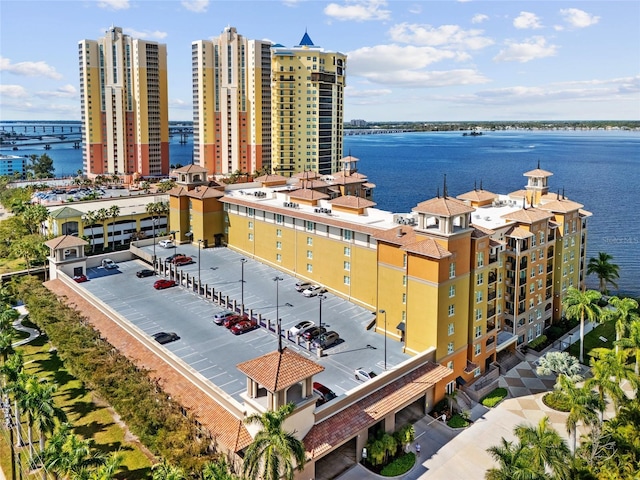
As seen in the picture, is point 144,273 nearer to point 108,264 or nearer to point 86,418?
point 108,264

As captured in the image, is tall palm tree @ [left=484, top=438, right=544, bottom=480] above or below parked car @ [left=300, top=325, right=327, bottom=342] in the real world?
below

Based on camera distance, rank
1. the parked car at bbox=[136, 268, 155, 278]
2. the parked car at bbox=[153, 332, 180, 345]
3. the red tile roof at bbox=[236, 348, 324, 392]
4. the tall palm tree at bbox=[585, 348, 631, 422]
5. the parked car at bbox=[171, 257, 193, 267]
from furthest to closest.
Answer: the parked car at bbox=[171, 257, 193, 267] → the parked car at bbox=[136, 268, 155, 278] → the parked car at bbox=[153, 332, 180, 345] → the tall palm tree at bbox=[585, 348, 631, 422] → the red tile roof at bbox=[236, 348, 324, 392]

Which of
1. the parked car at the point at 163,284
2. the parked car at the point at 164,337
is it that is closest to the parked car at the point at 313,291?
the parked car at the point at 163,284

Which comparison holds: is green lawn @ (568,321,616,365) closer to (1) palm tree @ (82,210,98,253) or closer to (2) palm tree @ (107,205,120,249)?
(2) palm tree @ (107,205,120,249)

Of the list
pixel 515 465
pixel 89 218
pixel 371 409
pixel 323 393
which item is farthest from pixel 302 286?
pixel 89 218

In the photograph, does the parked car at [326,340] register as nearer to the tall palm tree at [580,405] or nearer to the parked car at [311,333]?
the parked car at [311,333]

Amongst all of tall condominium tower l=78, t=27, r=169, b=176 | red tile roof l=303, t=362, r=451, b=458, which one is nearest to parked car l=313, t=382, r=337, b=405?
red tile roof l=303, t=362, r=451, b=458
